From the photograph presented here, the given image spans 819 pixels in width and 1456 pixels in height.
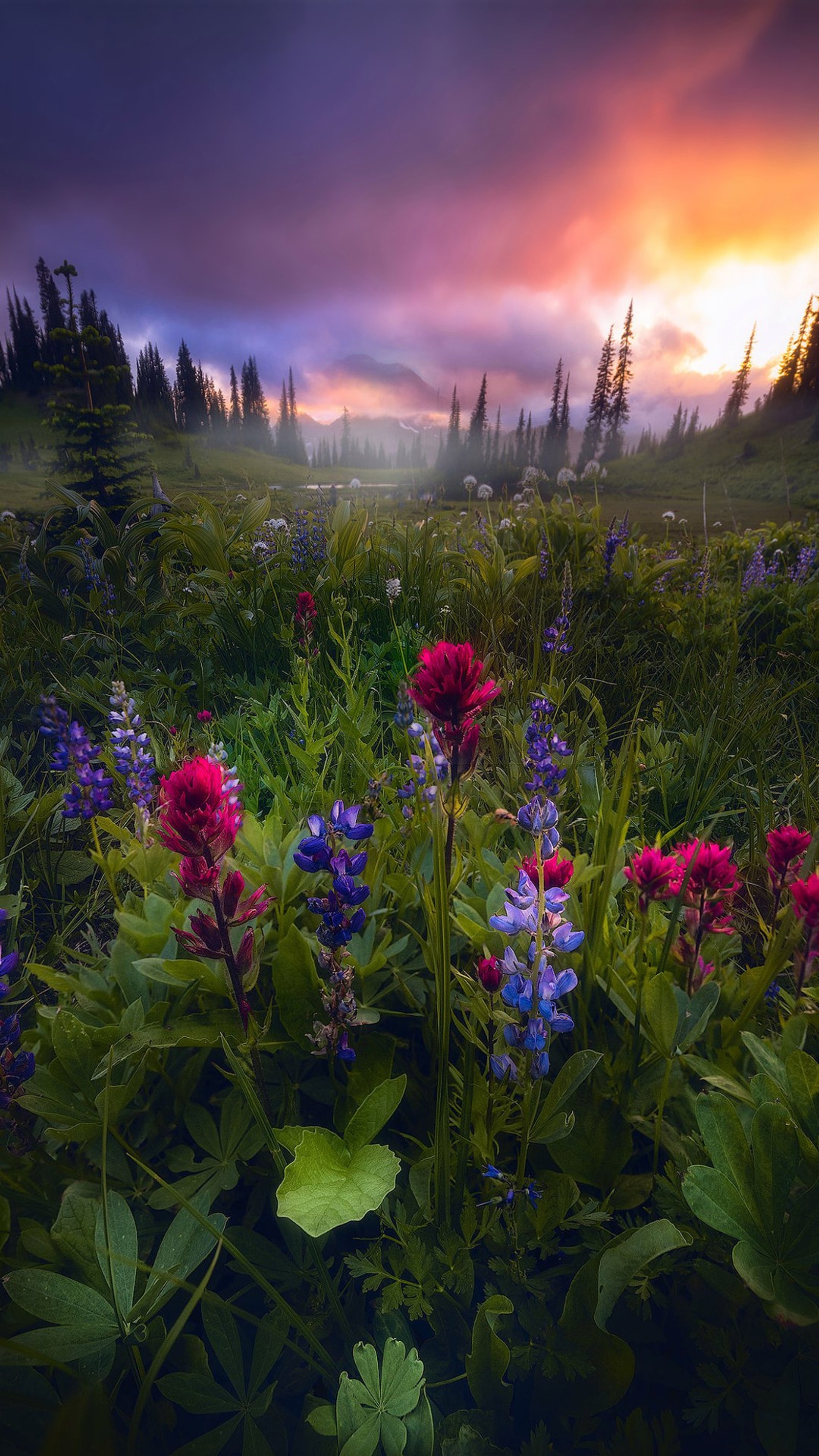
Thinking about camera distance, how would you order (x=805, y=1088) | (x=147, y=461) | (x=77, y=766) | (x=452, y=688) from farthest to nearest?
Result: (x=147, y=461) → (x=77, y=766) → (x=452, y=688) → (x=805, y=1088)

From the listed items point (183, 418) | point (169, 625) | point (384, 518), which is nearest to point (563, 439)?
point (183, 418)

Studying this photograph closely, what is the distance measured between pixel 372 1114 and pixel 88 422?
15.9 meters

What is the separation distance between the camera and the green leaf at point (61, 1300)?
797 mm

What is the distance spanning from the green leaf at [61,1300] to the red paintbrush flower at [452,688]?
3.01ft

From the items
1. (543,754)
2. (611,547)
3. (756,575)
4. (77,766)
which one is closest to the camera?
(543,754)

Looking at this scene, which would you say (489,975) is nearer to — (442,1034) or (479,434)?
(442,1034)

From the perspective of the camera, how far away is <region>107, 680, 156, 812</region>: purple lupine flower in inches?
76.5

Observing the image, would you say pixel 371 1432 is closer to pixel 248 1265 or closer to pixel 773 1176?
pixel 248 1265

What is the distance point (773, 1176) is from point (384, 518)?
6479 mm

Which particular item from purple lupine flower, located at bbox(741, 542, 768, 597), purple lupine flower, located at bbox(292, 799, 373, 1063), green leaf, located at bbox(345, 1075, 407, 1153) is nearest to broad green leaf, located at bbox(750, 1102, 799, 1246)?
green leaf, located at bbox(345, 1075, 407, 1153)

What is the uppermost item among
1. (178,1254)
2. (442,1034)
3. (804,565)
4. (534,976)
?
(804,565)

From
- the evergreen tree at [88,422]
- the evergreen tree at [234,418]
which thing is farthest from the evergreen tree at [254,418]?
the evergreen tree at [88,422]

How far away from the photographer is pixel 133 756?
207cm

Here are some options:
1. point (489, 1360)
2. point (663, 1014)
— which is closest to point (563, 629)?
point (663, 1014)
